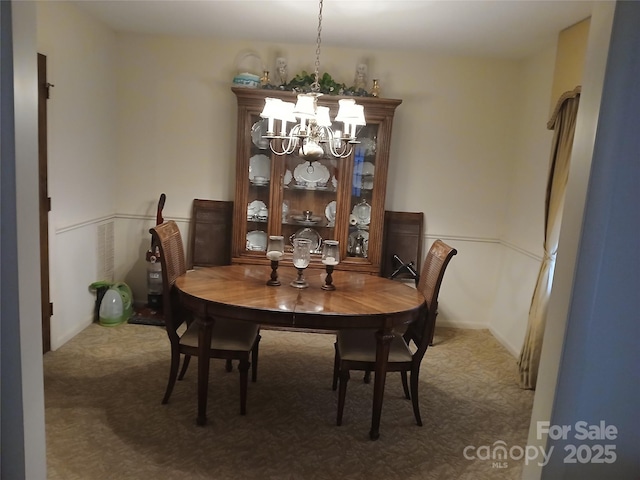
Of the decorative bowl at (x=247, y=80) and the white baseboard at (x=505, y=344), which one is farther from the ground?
the decorative bowl at (x=247, y=80)

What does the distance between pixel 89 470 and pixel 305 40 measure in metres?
3.35

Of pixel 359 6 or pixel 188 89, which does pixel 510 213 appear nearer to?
pixel 359 6

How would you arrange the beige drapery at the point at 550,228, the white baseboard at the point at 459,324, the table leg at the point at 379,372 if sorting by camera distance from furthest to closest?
the white baseboard at the point at 459,324, the beige drapery at the point at 550,228, the table leg at the point at 379,372

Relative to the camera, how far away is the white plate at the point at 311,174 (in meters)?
3.96

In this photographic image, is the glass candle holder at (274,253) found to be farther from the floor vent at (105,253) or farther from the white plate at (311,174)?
the floor vent at (105,253)

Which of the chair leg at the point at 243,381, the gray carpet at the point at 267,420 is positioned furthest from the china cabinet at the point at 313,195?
the chair leg at the point at 243,381

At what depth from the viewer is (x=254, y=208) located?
395 cm

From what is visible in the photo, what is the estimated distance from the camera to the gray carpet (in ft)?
7.22

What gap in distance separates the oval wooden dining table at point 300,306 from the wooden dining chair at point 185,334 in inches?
3.4

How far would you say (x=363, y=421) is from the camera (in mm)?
2643

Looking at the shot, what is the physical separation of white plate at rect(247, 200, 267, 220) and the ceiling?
4.46 feet

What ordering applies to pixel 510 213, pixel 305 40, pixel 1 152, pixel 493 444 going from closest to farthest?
pixel 1 152 → pixel 493 444 → pixel 305 40 → pixel 510 213

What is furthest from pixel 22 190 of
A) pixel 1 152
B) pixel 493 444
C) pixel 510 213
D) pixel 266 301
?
pixel 510 213

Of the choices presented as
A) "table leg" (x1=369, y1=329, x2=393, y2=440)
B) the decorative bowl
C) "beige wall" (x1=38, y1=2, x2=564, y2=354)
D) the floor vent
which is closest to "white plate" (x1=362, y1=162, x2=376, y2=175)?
"beige wall" (x1=38, y1=2, x2=564, y2=354)
